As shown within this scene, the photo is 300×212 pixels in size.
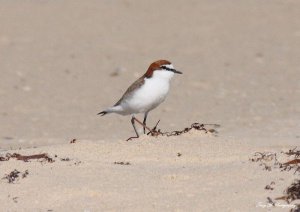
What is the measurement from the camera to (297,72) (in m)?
Answer: 19.2

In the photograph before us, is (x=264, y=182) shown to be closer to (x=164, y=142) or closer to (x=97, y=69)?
(x=164, y=142)

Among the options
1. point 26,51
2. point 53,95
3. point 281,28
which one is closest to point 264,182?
point 53,95

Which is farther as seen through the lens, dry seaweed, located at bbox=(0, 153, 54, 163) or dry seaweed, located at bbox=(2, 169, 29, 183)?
dry seaweed, located at bbox=(0, 153, 54, 163)

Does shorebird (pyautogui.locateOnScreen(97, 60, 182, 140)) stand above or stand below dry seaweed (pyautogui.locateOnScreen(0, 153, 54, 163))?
above

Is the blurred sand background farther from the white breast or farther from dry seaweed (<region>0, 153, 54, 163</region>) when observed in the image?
the white breast

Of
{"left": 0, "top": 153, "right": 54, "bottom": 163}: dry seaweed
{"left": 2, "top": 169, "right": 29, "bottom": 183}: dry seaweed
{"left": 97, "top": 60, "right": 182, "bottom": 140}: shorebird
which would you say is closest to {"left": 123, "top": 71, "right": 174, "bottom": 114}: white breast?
{"left": 97, "top": 60, "right": 182, "bottom": 140}: shorebird

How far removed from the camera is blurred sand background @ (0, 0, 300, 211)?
7531 millimetres

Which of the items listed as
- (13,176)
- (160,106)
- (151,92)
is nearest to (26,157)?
(13,176)

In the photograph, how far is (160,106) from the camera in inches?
655

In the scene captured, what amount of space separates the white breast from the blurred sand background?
522 mm

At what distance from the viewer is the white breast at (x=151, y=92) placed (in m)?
10.6

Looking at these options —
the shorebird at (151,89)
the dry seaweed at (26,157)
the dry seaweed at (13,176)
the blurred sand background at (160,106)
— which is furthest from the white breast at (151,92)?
the dry seaweed at (13,176)

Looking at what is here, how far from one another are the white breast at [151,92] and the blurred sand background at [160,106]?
1.71ft

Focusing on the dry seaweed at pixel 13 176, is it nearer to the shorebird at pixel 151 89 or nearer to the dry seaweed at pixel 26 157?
the dry seaweed at pixel 26 157
